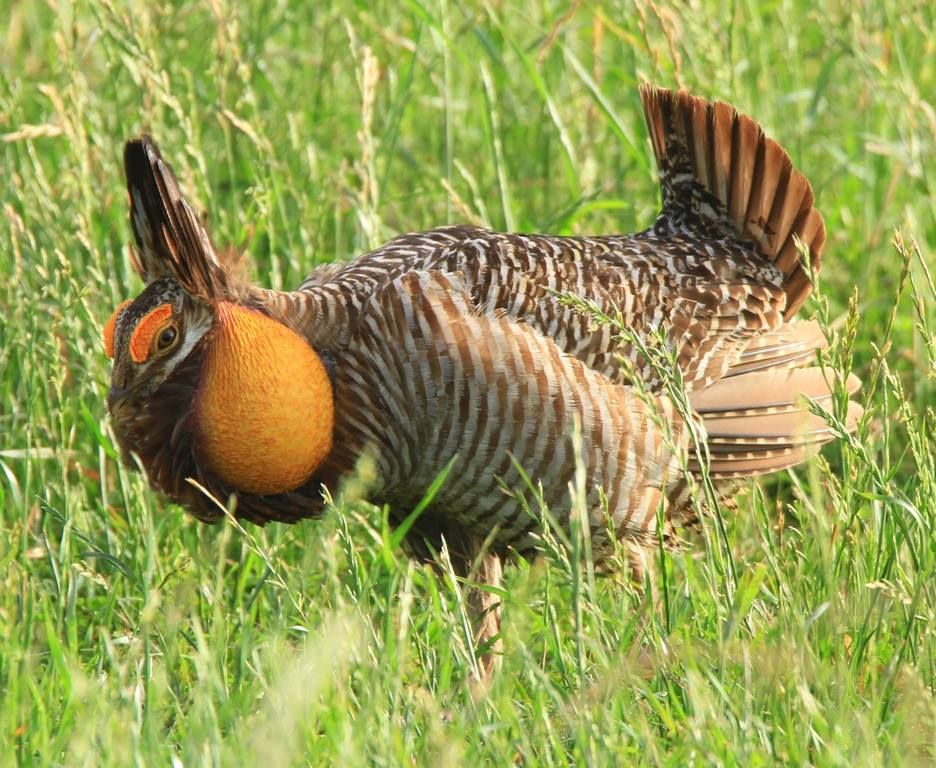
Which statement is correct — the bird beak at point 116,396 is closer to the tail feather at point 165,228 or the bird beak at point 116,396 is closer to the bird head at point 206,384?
the bird head at point 206,384

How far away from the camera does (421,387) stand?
3660 millimetres

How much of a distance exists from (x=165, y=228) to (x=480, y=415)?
865 mm

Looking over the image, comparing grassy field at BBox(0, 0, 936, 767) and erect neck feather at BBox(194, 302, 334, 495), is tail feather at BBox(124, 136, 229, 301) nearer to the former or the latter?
erect neck feather at BBox(194, 302, 334, 495)

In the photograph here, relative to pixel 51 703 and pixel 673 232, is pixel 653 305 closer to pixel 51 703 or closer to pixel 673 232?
pixel 673 232

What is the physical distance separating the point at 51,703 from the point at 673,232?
7.46 feet

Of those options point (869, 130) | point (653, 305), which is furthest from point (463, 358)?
point (869, 130)

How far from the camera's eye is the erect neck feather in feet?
12.1

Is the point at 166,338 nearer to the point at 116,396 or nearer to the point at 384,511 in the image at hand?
the point at 116,396

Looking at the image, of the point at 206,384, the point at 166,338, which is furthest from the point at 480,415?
the point at 166,338

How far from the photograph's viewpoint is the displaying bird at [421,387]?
3.64 metres

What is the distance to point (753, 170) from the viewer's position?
4297mm

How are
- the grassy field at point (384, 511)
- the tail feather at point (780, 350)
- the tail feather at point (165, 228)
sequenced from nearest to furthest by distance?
the grassy field at point (384, 511) → the tail feather at point (165, 228) → the tail feather at point (780, 350)

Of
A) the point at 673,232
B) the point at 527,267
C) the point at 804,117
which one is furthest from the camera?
the point at 804,117

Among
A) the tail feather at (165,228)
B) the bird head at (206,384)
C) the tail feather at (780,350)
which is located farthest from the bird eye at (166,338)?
the tail feather at (780,350)
